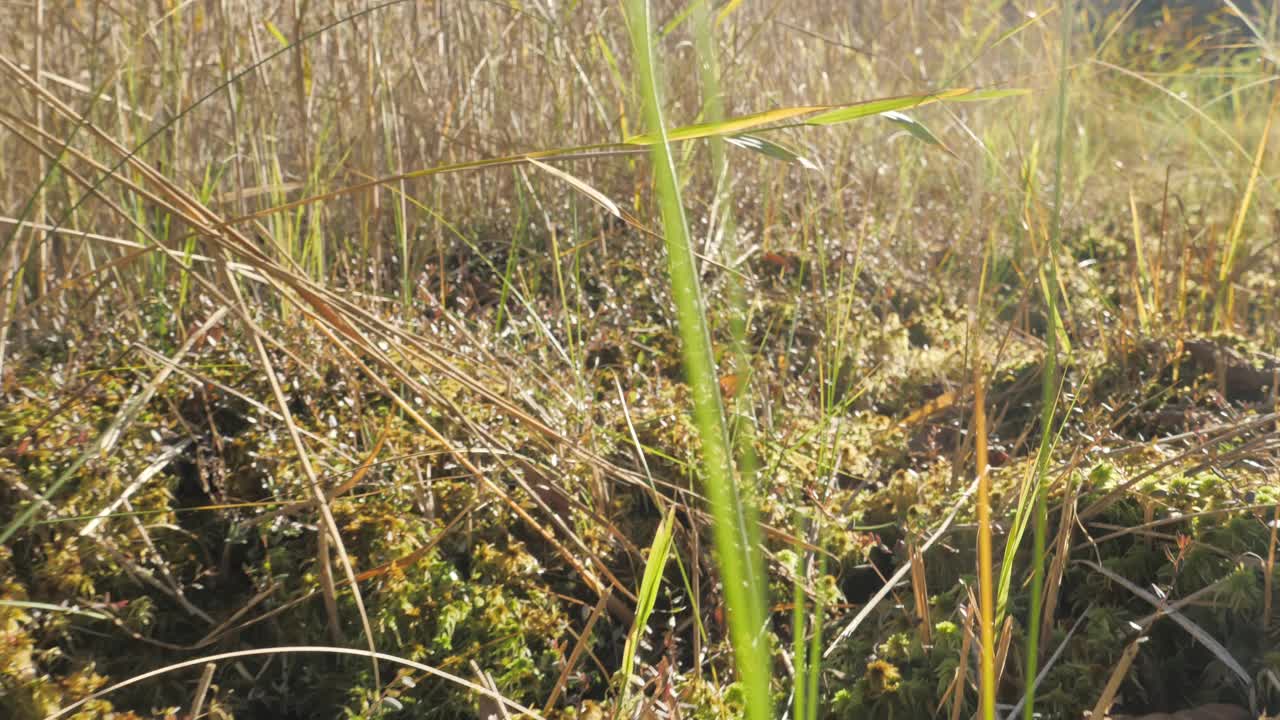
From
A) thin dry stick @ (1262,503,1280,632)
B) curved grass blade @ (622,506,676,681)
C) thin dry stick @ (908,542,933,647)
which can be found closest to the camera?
curved grass blade @ (622,506,676,681)

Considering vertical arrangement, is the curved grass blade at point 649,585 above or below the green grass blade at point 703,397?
below

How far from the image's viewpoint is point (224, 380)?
1.52 metres

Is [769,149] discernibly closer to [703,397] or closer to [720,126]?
[720,126]

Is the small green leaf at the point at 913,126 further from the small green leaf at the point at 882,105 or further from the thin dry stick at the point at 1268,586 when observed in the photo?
the thin dry stick at the point at 1268,586

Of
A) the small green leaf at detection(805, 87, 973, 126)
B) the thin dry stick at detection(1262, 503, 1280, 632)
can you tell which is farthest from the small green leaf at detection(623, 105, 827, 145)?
Result: the thin dry stick at detection(1262, 503, 1280, 632)

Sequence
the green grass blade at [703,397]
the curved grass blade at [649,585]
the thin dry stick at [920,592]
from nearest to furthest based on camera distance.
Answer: the green grass blade at [703,397] → the curved grass blade at [649,585] → the thin dry stick at [920,592]

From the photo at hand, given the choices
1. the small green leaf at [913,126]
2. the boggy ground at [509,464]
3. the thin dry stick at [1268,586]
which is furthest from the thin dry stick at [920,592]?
the small green leaf at [913,126]

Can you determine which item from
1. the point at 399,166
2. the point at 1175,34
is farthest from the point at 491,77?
the point at 1175,34

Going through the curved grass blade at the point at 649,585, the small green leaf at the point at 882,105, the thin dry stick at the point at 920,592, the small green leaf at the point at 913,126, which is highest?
the small green leaf at the point at 882,105

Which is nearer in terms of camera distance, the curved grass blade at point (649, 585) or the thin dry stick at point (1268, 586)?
the curved grass blade at point (649, 585)

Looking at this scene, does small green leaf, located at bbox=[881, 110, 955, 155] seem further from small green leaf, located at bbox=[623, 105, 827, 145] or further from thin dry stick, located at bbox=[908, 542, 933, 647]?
thin dry stick, located at bbox=[908, 542, 933, 647]

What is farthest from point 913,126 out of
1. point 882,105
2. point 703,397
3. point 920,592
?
point 920,592

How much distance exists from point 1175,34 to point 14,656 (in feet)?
28.9

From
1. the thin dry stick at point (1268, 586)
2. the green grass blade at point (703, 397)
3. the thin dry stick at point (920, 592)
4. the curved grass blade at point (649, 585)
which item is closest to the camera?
the green grass blade at point (703, 397)
